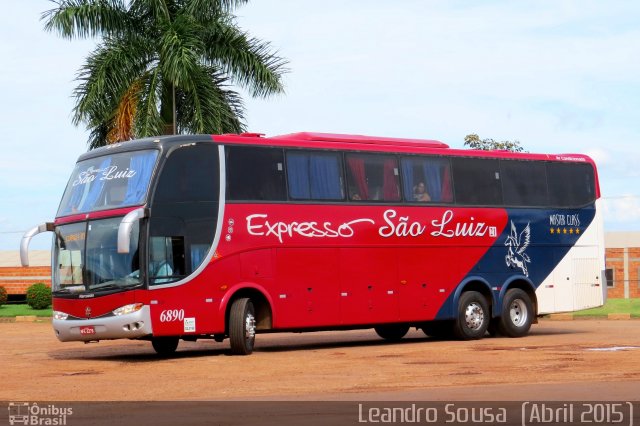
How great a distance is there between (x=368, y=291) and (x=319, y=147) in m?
3.14

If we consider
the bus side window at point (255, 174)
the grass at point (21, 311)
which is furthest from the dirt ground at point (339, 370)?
the grass at point (21, 311)

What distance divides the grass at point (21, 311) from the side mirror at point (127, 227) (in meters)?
22.7

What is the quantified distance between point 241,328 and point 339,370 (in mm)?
4052

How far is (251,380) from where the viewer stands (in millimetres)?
16609

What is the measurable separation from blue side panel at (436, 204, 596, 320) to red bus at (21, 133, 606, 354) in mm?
36

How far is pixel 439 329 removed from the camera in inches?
1054

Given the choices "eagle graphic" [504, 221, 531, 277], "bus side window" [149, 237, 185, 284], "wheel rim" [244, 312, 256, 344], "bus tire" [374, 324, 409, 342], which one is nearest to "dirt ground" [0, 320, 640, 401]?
"bus tire" [374, 324, 409, 342]

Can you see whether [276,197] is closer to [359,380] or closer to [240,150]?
[240,150]

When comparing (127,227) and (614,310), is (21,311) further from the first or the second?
(127,227)

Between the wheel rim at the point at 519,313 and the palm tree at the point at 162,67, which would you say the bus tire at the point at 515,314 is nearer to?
the wheel rim at the point at 519,313

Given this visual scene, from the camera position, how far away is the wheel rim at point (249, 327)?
21923 mm

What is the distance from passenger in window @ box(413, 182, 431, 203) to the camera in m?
25.0

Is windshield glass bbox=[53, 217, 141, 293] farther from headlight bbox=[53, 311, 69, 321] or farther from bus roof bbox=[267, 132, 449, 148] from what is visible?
bus roof bbox=[267, 132, 449, 148]

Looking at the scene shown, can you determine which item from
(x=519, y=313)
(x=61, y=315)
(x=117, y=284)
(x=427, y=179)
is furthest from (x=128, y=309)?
(x=519, y=313)
